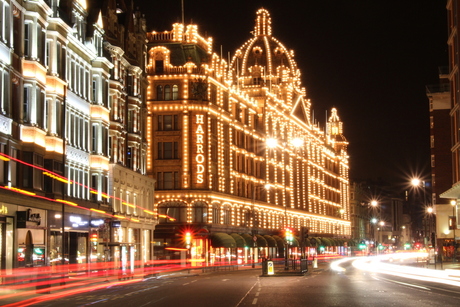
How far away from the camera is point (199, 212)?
92375 mm

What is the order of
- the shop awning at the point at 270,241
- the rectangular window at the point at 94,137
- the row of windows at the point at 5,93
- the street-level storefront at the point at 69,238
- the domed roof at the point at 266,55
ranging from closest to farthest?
the row of windows at the point at 5,93, the street-level storefront at the point at 69,238, the rectangular window at the point at 94,137, the shop awning at the point at 270,241, the domed roof at the point at 266,55

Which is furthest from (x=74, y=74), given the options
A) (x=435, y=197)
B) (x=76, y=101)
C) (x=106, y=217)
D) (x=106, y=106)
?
(x=435, y=197)

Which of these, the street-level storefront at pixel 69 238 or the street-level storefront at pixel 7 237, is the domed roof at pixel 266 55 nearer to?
the street-level storefront at pixel 69 238

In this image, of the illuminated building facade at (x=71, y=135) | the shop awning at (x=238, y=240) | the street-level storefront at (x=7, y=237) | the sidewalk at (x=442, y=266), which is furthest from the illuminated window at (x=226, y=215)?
→ the street-level storefront at (x=7, y=237)

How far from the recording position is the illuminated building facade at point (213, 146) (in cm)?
9150

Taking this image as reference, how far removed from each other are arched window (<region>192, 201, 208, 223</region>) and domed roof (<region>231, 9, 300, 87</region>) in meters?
50.4

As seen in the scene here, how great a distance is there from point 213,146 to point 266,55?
5435 cm

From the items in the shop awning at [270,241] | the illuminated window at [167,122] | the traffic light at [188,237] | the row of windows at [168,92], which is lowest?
the shop awning at [270,241]

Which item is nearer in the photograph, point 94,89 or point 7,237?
point 7,237

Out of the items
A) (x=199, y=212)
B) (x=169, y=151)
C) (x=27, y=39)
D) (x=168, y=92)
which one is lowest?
(x=199, y=212)

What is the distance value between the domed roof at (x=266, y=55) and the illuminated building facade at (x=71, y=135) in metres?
65.6

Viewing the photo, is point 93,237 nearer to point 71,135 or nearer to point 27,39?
point 71,135

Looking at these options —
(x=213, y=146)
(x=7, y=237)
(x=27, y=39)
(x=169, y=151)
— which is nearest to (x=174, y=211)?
(x=169, y=151)

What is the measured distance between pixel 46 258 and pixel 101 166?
1327 centimetres
